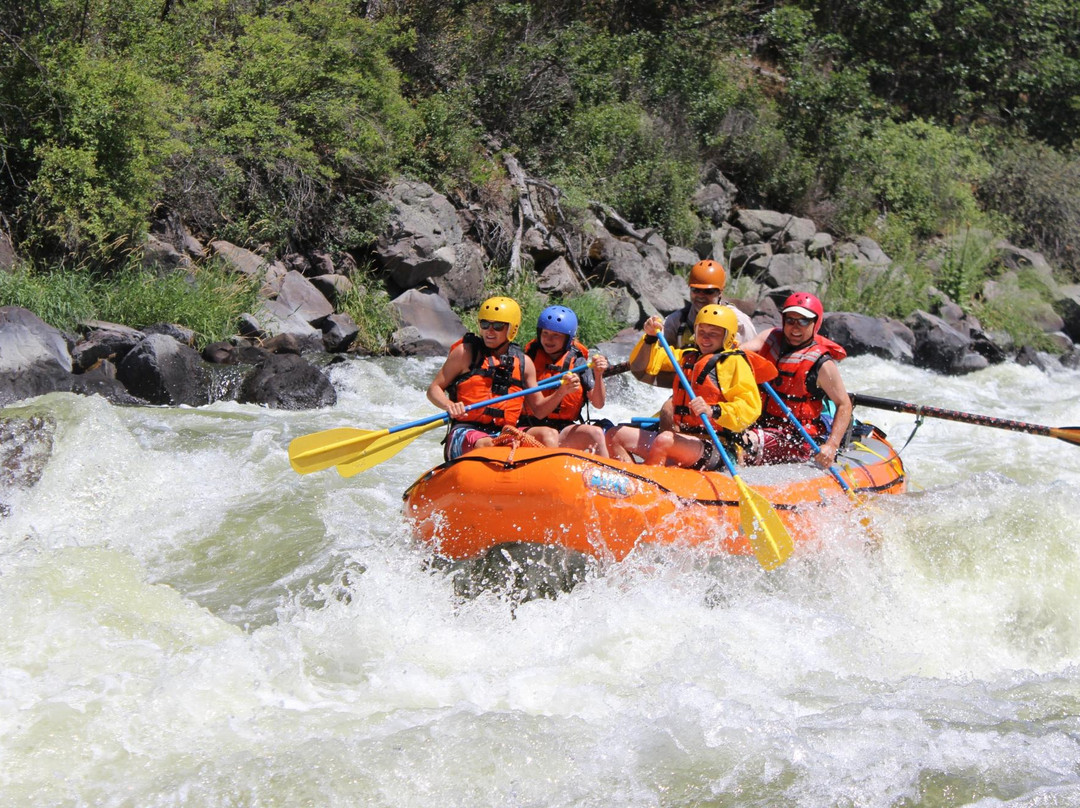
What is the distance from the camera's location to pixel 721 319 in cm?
532

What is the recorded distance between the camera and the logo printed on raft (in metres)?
4.64

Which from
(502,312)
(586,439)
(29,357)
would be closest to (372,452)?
(502,312)

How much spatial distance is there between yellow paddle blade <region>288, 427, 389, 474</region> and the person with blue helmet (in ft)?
2.76

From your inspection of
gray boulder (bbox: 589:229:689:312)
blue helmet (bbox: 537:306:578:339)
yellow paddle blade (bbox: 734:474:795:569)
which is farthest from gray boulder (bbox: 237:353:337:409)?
gray boulder (bbox: 589:229:689:312)

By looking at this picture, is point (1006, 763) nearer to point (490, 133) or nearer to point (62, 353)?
point (62, 353)

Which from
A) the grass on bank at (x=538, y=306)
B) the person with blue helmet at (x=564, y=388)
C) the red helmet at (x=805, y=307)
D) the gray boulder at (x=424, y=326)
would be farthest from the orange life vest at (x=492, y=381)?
the grass on bank at (x=538, y=306)

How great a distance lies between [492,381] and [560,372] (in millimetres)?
363

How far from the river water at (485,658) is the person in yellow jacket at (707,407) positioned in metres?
0.67

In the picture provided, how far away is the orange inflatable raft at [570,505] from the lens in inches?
183

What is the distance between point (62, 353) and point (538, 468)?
5228mm

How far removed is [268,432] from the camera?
25.3 ft

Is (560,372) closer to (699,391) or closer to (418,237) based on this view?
(699,391)

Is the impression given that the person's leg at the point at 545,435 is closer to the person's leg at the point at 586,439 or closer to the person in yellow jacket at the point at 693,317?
the person's leg at the point at 586,439

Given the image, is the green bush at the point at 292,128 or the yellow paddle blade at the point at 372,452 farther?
the green bush at the point at 292,128
